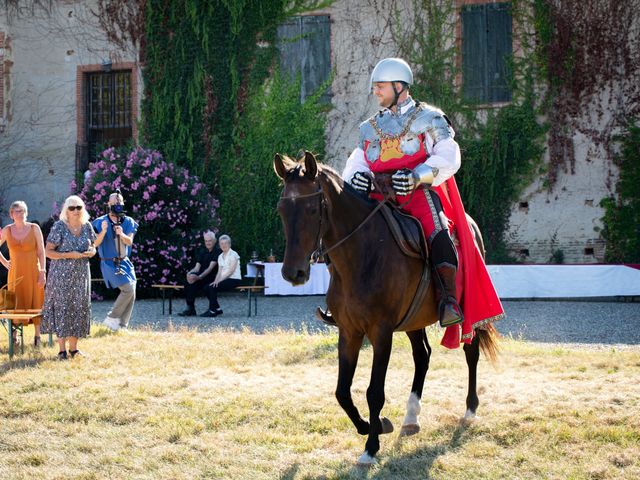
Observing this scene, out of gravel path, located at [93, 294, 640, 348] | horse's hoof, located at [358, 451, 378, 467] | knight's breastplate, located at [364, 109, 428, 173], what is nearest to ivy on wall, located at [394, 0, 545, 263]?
gravel path, located at [93, 294, 640, 348]

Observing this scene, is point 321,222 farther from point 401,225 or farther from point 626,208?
point 626,208

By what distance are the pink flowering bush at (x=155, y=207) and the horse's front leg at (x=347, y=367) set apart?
539 inches

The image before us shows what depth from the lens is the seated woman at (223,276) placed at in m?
16.0

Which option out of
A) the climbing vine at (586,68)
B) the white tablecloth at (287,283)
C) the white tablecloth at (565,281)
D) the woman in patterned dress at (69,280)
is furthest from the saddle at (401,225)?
the climbing vine at (586,68)

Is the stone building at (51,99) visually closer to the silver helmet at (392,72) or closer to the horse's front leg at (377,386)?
the silver helmet at (392,72)

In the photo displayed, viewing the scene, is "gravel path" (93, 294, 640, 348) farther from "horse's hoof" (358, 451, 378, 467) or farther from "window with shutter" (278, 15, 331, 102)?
Result: "horse's hoof" (358, 451, 378, 467)

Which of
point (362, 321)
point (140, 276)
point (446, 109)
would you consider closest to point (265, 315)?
point (140, 276)

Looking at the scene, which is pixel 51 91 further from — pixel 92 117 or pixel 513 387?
pixel 513 387

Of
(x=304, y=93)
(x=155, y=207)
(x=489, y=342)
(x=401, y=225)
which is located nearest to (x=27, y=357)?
(x=489, y=342)

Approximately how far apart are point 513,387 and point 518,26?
560 inches

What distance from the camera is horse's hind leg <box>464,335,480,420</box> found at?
6934 millimetres

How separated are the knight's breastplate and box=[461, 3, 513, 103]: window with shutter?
14858 mm

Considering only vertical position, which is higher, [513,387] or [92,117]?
[92,117]

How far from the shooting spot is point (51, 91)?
23.5 meters
